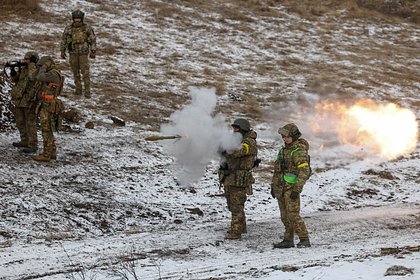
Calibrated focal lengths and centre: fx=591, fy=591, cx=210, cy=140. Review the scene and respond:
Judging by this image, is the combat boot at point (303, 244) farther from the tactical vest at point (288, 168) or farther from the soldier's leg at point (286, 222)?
the tactical vest at point (288, 168)

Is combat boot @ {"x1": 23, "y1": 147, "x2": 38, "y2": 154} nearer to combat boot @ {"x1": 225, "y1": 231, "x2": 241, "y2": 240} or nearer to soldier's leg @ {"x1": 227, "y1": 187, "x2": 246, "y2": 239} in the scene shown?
soldier's leg @ {"x1": 227, "y1": 187, "x2": 246, "y2": 239}

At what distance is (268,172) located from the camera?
47.7ft

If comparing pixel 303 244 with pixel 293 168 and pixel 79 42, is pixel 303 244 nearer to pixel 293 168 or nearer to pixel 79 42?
pixel 293 168

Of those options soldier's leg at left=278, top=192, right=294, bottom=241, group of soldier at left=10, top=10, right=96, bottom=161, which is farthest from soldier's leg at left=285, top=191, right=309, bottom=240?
group of soldier at left=10, top=10, right=96, bottom=161

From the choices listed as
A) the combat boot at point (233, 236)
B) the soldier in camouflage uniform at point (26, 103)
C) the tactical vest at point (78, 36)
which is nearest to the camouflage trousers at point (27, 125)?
the soldier in camouflage uniform at point (26, 103)

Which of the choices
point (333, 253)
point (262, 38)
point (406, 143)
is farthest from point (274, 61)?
point (333, 253)

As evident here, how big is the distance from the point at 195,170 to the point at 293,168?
97.1 inches

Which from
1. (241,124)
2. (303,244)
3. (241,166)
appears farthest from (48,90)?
(303,244)

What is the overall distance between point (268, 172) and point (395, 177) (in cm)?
346

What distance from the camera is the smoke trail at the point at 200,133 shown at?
404 inches

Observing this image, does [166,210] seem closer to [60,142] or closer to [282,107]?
[60,142]

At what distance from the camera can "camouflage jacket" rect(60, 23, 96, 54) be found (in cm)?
1628

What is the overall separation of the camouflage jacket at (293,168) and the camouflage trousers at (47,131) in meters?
5.12

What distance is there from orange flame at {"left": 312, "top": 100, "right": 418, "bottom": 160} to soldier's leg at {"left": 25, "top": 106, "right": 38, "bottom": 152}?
8.64 m
